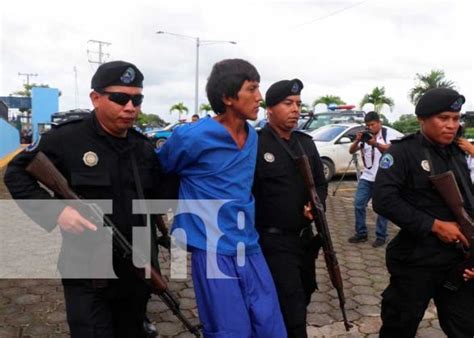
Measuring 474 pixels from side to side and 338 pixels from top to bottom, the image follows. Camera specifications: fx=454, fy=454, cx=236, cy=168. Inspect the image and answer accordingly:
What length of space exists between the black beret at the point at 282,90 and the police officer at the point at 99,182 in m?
0.90

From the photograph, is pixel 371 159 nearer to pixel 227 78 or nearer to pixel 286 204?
pixel 286 204

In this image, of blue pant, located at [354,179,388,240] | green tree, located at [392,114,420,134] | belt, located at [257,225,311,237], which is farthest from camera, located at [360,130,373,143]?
green tree, located at [392,114,420,134]

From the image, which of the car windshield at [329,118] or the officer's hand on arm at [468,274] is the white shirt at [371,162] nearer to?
the officer's hand on arm at [468,274]

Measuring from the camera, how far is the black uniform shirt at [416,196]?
2.58 m

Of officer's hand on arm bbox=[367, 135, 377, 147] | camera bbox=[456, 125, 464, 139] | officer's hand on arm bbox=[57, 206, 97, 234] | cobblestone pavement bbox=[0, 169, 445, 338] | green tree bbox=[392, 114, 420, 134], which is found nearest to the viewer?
officer's hand on arm bbox=[57, 206, 97, 234]

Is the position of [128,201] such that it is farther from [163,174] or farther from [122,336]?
[122,336]

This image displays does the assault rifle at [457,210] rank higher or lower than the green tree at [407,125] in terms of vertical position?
higher

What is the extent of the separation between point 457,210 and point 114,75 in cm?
197

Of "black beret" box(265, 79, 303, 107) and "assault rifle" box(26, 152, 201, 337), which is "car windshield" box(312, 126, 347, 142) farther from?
"assault rifle" box(26, 152, 201, 337)

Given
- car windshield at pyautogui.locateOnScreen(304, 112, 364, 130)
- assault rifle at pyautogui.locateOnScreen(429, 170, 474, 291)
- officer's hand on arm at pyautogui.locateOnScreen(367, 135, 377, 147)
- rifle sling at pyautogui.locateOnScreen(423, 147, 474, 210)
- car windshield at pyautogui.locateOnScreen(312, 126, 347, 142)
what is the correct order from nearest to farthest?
assault rifle at pyautogui.locateOnScreen(429, 170, 474, 291)
rifle sling at pyautogui.locateOnScreen(423, 147, 474, 210)
officer's hand on arm at pyautogui.locateOnScreen(367, 135, 377, 147)
car windshield at pyautogui.locateOnScreen(312, 126, 347, 142)
car windshield at pyautogui.locateOnScreen(304, 112, 364, 130)

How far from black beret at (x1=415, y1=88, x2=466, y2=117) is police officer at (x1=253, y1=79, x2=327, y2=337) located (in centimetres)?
75

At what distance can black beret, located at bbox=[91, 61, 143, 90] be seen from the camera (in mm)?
2225

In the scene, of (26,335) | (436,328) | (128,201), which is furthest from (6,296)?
(436,328)

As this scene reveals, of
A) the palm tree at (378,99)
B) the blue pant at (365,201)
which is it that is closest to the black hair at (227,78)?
the blue pant at (365,201)
